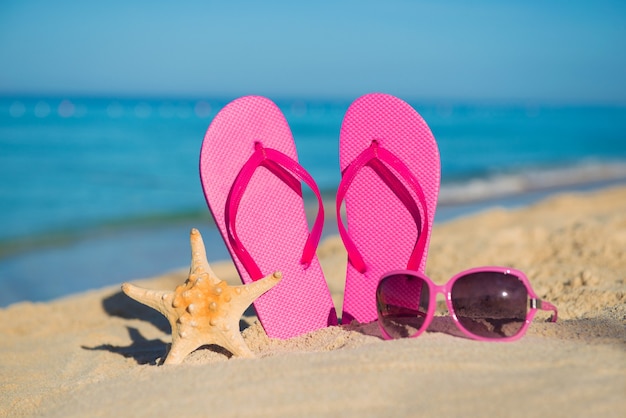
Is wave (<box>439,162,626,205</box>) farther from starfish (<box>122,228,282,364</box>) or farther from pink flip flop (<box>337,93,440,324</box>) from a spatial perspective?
starfish (<box>122,228,282,364</box>)

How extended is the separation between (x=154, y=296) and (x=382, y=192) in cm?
107

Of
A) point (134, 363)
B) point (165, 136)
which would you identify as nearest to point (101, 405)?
point (134, 363)

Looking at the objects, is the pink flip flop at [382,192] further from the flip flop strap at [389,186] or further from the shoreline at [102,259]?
the shoreline at [102,259]

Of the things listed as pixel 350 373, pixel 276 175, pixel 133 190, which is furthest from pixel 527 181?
pixel 350 373

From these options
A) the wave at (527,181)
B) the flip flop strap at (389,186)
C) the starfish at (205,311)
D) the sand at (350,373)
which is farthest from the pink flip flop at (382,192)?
the wave at (527,181)

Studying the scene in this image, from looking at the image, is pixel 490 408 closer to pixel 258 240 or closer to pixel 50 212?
pixel 258 240

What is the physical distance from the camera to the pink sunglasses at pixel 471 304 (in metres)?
2.02

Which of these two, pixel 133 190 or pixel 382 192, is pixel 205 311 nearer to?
pixel 382 192

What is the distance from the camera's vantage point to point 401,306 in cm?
217

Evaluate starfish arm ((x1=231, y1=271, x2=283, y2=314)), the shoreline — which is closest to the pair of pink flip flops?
starfish arm ((x1=231, y1=271, x2=283, y2=314))

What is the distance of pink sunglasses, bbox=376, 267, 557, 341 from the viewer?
6.61ft

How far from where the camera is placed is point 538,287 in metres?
3.20

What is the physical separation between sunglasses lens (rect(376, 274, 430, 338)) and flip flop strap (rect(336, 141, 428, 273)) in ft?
1.23

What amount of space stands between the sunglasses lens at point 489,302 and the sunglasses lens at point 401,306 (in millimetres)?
129
